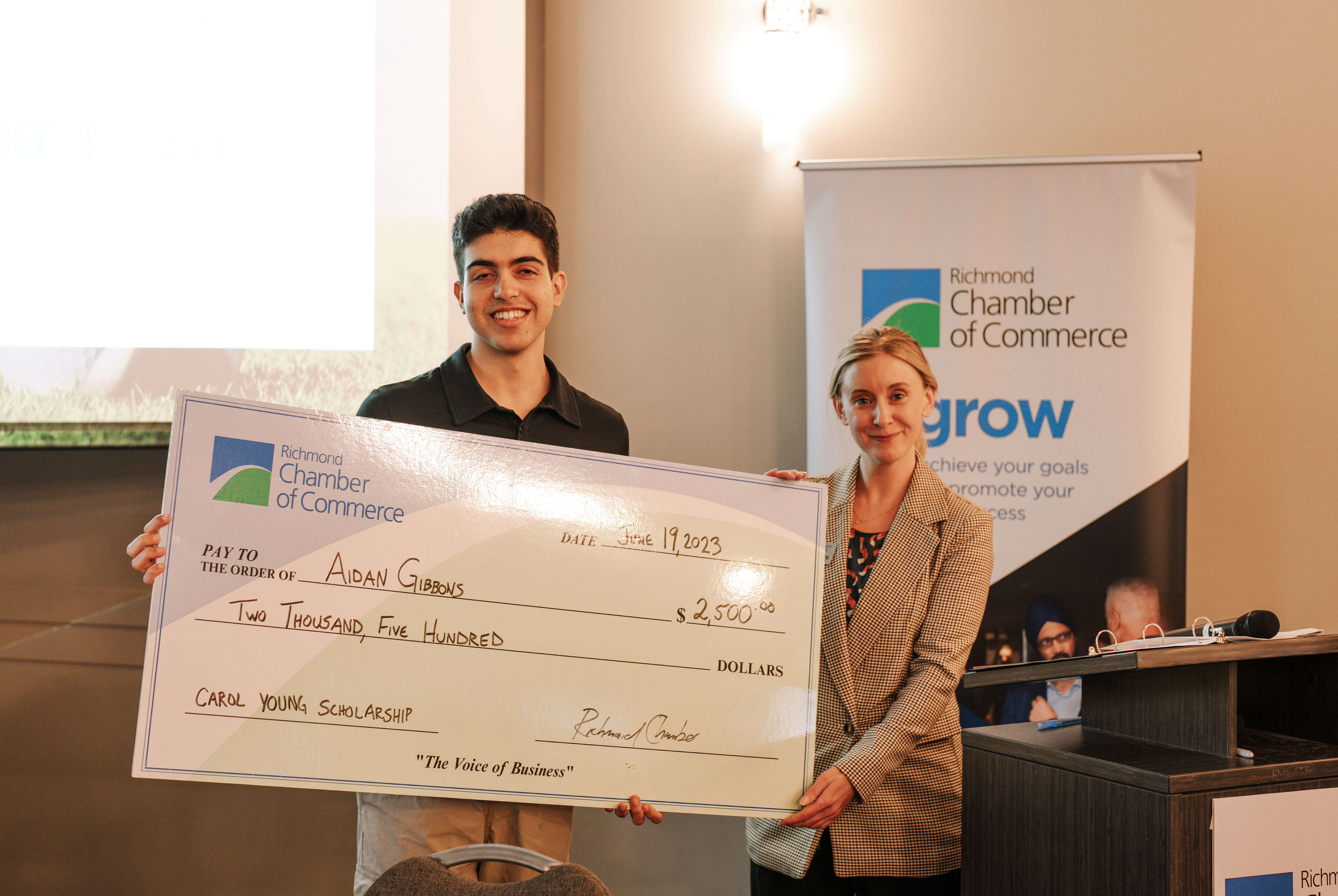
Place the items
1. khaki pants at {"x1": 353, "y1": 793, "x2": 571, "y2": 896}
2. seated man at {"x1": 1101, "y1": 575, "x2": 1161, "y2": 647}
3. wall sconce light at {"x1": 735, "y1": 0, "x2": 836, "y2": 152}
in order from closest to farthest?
khaki pants at {"x1": 353, "y1": 793, "x2": 571, "y2": 896} → seated man at {"x1": 1101, "y1": 575, "x2": 1161, "y2": 647} → wall sconce light at {"x1": 735, "y1": 0, "x2": 836, "y2": 152}

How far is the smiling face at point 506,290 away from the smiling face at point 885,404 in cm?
62

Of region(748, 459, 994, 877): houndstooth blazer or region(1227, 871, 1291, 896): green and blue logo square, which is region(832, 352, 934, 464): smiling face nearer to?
region(748, 459, 994, 877): houndstooth blazer

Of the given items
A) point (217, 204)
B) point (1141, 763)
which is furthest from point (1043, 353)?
point (217, 204)

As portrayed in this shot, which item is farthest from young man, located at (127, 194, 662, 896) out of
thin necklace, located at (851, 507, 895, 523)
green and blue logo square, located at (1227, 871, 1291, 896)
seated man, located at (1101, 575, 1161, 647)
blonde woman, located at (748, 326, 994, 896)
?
seated man, located at (1101, 575, 1161, 647)

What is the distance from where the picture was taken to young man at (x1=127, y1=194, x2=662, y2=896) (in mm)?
1563

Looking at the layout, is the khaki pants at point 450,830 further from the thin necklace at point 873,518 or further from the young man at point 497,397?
the thin necklace at point 873,518

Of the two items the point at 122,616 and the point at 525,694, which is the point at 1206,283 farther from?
the point at 122,616

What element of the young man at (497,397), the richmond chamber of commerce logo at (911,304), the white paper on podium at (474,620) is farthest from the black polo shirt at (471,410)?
the richmond chamber of commerce logo at (911,304)

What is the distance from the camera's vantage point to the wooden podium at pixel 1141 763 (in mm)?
1329

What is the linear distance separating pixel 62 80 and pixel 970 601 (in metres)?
2.75

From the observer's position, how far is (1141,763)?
4.58ft

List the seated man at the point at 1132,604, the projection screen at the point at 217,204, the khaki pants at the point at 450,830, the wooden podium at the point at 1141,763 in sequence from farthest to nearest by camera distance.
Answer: the seated man at the point at 1132,604, the projection screen at the point at 217,204, the khaki pants at the point at 450,830, the wooden podium at the point at 1141,763

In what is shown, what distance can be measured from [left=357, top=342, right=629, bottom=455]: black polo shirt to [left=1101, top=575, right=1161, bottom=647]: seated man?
1.79 m
